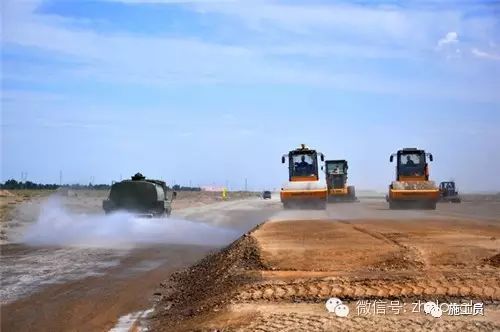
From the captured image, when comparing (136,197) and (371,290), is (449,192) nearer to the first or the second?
(136,197)

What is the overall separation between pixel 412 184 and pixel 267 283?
32.7 metres

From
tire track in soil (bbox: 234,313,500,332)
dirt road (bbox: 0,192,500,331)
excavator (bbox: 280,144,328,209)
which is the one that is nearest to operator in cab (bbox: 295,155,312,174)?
excavator (bbox: 280,144,328,209)

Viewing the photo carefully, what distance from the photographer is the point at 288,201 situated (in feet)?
146

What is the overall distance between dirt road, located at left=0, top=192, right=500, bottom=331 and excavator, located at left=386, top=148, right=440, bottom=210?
21833 mm

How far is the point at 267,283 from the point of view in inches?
469

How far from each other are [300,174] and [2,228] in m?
19.6

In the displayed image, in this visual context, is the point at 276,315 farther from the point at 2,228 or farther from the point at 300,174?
the point at 300,174

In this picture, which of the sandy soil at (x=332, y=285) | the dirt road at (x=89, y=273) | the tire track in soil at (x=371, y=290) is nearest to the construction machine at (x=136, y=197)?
the dirt road at (x=89, y=273)

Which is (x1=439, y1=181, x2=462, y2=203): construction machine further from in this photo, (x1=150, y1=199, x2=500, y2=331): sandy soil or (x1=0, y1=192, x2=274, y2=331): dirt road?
(x1=150, y1=199, x2=500, y2=331): sandy soil

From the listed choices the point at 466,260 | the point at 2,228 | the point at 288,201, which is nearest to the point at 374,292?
the point at 466,260

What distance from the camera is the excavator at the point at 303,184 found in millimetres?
43938

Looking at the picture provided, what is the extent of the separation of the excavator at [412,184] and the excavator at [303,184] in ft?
15.0

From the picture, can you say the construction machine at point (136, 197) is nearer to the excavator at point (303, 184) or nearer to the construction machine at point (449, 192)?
the excavator at point (303, 184)

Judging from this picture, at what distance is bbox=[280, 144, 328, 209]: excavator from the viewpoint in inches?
1730
